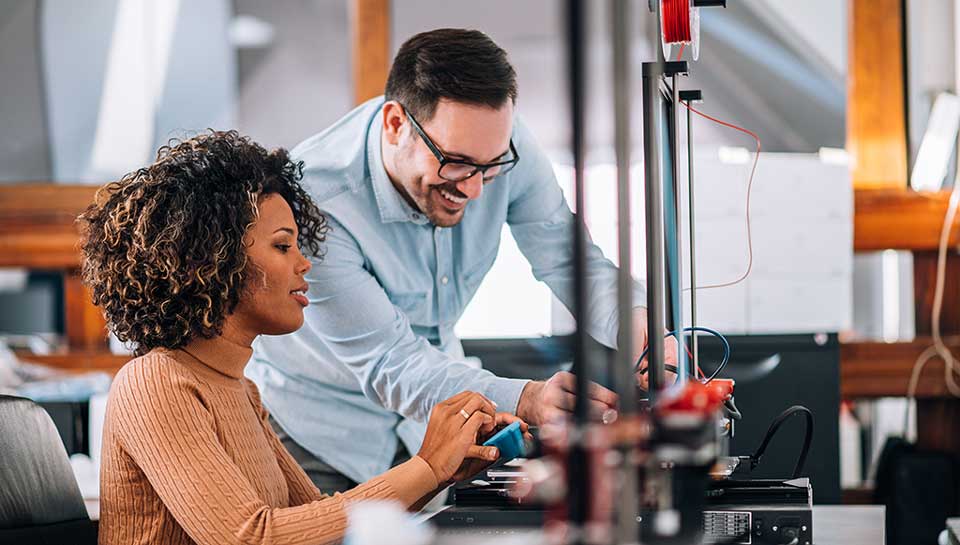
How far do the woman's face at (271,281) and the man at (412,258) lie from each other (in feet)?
1.01

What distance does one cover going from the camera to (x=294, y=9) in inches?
151

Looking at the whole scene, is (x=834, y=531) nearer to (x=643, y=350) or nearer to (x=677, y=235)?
(x=643, y=350)

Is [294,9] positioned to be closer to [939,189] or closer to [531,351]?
[531,351]

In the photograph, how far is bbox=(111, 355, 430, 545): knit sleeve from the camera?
1298 mm

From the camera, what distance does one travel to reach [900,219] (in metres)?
3.58

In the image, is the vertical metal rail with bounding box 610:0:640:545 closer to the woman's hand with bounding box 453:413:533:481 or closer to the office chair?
the woman's hand with bounding box 453:413:533:481

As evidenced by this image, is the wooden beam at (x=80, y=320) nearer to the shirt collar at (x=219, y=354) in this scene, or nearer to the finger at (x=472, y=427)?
the shirt collar at (x=219, y=354)

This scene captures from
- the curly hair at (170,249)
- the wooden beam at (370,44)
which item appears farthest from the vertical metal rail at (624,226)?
the wooden beam at (370,44)

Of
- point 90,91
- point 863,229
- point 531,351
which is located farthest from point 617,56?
point 90,91

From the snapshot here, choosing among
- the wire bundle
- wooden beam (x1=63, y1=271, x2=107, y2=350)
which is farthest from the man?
wooden beam (x1=63, y1=271, x2=107, y2=350)

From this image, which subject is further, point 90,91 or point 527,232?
point 90,91

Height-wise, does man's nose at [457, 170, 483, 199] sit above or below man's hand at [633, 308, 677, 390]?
above

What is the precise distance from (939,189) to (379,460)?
2303 millimetres

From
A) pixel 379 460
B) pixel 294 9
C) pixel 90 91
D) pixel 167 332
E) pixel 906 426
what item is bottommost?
pixel 906 426
